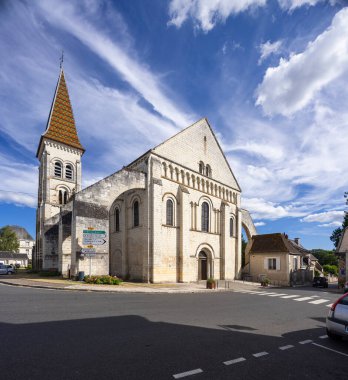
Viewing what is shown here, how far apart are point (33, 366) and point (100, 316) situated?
13.1ft

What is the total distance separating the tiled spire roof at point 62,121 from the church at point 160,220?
753 centimetres

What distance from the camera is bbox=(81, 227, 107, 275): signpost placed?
18.4 m

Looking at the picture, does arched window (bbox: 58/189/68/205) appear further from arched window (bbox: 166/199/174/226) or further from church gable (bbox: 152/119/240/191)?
church gable (bbox: 152/119/240/191)

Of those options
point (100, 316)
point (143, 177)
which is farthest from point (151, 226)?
point (100, 316)

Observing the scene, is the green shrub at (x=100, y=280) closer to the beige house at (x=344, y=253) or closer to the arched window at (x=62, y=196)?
the arched window at (x=62, y=196)

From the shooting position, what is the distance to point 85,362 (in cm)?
466

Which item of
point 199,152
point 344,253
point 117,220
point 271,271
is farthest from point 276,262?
point 117,220

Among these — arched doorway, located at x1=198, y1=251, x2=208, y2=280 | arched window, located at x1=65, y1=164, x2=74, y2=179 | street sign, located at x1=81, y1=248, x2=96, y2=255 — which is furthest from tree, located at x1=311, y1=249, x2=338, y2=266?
street sign, located at x1=81, y1=248, x2=96, y2=255

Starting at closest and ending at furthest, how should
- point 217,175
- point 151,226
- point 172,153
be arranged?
point 151,226
point 172,153
point 217,175

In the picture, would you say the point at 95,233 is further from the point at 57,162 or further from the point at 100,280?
the point at 57,162

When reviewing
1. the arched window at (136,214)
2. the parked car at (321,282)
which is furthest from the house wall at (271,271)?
the arched window at (136,214)

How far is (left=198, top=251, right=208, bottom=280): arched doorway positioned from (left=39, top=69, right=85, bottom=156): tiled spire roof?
26.0m

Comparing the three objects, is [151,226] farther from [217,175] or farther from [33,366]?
[33,366]

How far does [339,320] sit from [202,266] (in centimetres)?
2212
